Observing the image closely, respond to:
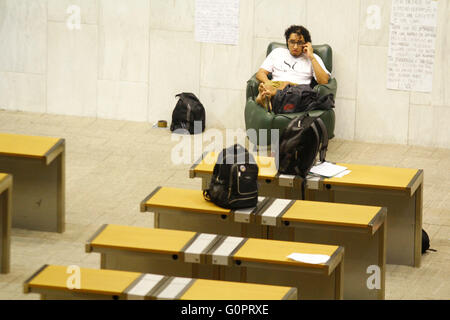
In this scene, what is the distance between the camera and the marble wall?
10.7m

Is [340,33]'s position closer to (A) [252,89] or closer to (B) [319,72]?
(B) [319,72]

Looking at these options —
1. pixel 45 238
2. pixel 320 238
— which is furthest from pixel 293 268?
pixel 45 238

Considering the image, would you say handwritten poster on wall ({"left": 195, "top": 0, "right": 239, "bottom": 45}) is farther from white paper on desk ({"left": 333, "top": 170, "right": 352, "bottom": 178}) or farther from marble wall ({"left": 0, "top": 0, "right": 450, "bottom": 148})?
white paper on desk ({"left": 333, "top": 170, "right": 352, "bottom": 178})

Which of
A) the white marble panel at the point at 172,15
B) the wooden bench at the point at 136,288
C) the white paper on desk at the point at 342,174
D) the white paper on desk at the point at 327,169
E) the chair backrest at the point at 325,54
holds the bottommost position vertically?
the wooden bench at the point at 136,288

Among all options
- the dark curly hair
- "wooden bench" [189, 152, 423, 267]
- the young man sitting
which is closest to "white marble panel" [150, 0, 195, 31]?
the young man sitting

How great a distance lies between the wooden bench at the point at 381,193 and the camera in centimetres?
734

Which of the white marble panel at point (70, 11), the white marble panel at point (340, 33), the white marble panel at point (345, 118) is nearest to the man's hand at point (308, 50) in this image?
the white marble panel at point (340, 33)

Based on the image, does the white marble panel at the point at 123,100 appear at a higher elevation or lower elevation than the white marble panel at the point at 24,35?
lower

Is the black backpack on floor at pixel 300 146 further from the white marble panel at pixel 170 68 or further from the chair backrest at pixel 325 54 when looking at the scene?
the white marble panel at pixel 170 68

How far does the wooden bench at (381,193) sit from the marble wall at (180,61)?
323cm

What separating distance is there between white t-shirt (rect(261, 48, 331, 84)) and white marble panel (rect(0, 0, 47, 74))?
2774mm

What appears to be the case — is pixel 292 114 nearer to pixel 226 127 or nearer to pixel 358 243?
pixel 226 127

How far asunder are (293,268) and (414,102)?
5288mm

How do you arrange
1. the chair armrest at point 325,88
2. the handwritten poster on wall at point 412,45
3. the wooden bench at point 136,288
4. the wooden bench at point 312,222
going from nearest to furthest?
the wooden bench at point 136,288 < the wooden bench at point 312,222 < the chair armrest at point 325,88 < the handwritten poster on wall at point 412,45
